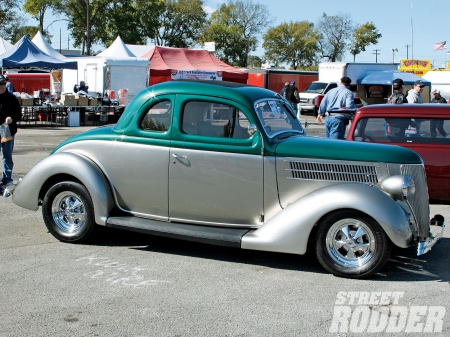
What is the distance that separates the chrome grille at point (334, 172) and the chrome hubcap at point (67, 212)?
7.89ft

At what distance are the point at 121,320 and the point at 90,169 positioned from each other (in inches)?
87.4

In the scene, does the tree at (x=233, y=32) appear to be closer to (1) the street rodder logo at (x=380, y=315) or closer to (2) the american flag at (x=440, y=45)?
(2) the american flag at (x=440, y=45)

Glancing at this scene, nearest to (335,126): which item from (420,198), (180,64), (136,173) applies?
(420,198)

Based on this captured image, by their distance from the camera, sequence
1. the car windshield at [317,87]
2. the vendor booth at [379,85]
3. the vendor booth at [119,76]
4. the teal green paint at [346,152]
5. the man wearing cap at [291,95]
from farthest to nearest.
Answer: the car windshield at [317,87] → the vendor booth at [379,85] → the vendor booth at [119,76] → the man wearing cap at [291,95] → the teal green paint at [346,152]

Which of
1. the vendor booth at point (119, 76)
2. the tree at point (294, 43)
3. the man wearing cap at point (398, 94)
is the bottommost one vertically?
the man wearing cap at point (398, 94)

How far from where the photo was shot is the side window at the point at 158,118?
231 inches

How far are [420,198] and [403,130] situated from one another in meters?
3.28

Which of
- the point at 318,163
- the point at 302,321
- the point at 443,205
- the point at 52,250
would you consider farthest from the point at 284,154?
the point at 443,205

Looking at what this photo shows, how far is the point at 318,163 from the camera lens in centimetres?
533

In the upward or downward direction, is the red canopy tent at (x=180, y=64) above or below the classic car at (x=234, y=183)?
above

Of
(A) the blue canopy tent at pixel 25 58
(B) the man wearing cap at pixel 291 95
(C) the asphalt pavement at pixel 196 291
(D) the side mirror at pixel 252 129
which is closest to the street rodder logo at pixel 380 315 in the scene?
(C) the asphalt pavement at pixel 196 291

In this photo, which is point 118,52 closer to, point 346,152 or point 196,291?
point 346,152

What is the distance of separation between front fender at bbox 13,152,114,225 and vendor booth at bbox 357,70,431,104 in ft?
Answer: 87.5

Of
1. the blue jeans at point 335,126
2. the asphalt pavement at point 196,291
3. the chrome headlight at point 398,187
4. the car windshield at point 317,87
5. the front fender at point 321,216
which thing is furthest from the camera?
the car windshield at point 317,87
